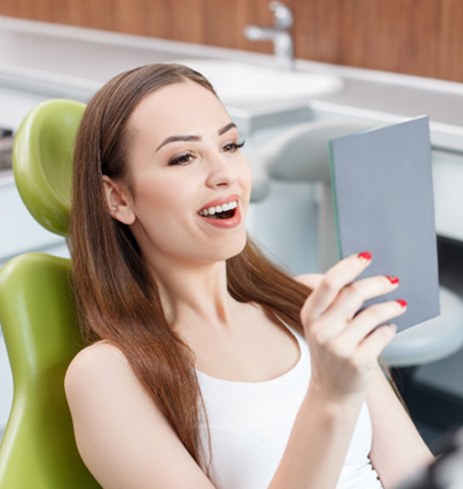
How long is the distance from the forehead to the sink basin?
135 cm

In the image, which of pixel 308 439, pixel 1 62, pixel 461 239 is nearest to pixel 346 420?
pixel 308 439

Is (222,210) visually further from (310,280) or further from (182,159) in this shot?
(310,280)

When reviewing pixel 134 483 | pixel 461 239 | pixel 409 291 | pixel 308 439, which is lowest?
pixel 461 239

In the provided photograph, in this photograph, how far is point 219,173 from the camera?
1.15 meters

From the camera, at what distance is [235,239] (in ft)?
3.79

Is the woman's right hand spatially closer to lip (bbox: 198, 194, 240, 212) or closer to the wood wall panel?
lip (bbox: 198, 194, 240, 212)

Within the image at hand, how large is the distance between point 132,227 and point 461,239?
4.05 feet

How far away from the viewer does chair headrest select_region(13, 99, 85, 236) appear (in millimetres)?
1376

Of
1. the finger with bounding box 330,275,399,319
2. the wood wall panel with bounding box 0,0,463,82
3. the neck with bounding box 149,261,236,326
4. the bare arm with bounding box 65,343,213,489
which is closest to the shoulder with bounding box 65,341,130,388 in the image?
the bare arm with bounding box 65,343,213,489

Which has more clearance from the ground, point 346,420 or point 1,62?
point 346,420

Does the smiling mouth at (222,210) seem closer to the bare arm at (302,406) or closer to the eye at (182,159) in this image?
the eye at (182,159)

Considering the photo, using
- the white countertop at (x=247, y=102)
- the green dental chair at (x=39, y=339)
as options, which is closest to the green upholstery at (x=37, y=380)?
the green dental chair at (x=39, y=339)

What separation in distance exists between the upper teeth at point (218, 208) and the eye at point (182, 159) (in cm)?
6

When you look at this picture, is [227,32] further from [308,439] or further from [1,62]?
[308,439]
